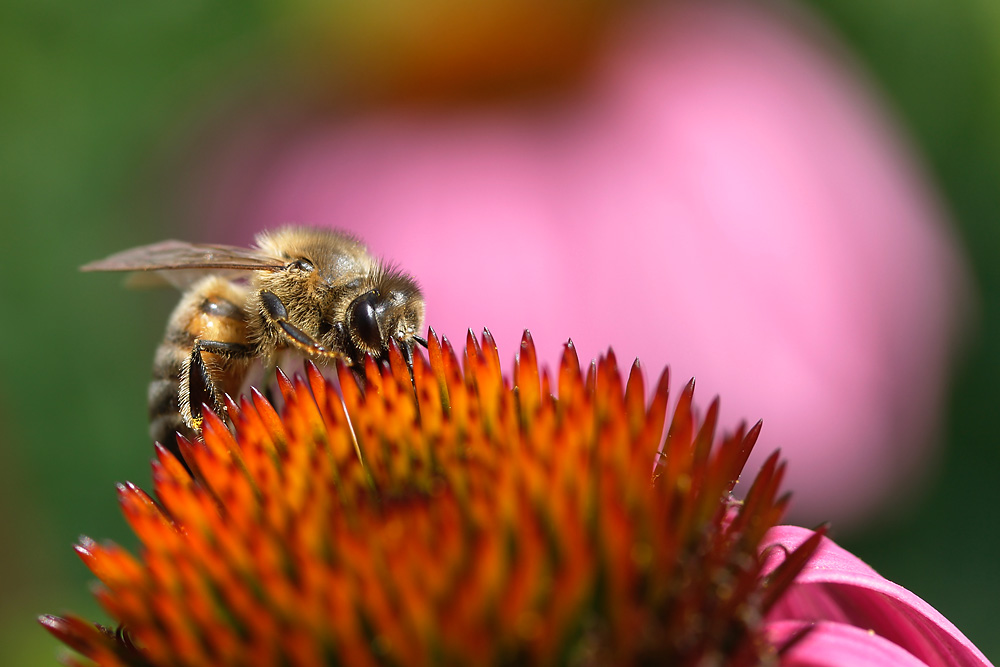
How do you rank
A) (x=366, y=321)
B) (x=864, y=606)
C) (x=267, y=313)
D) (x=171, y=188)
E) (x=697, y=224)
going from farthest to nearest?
(x=171, y=188) < (x=697, y=224) < (x=267, y=313) < (x=366, y=321) < (x=864, y=606)

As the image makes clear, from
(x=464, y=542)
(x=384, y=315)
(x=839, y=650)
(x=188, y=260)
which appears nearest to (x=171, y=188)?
(x=188, y=260)

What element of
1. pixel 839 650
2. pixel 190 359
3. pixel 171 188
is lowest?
pixel 839 650

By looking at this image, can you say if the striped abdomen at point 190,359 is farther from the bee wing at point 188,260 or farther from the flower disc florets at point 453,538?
the flower disc florets at point 453,538

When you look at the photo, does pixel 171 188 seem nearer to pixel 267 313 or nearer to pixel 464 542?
pixel 267 313

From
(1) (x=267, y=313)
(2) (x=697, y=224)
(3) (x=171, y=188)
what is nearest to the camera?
(1) (x=267, y=313)

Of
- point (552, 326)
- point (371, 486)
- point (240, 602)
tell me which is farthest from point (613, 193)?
point (240, 602)

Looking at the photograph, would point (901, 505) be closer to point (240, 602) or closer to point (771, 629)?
point (771, 629)

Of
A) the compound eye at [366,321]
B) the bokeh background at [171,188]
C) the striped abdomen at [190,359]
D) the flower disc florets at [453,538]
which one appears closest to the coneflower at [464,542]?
the flower disc florets at [453,538]
